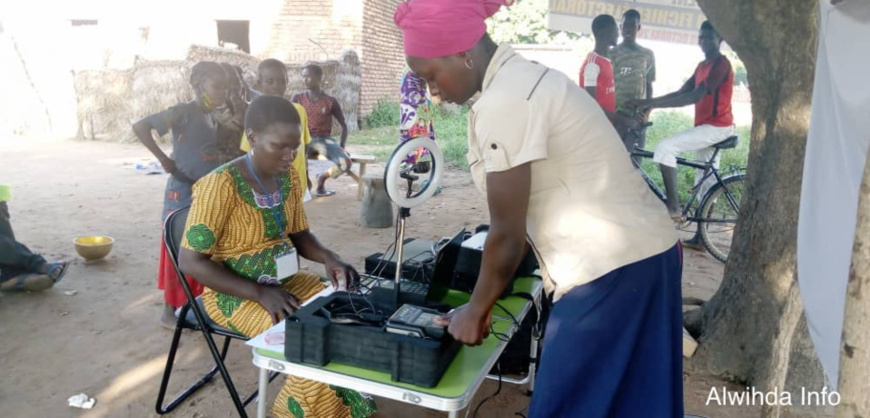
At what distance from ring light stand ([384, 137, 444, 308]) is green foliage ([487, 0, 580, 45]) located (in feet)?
88.2

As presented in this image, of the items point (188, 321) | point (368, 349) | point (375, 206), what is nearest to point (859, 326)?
point (368, 349)

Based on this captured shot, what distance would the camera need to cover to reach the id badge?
242 cm

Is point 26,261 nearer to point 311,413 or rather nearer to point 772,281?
point 311,413

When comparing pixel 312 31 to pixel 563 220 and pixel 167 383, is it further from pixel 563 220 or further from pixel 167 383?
pixel 563 220

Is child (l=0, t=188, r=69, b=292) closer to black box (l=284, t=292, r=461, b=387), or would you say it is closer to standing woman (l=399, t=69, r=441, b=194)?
black box (l=284, t=292, r=461, b=387)

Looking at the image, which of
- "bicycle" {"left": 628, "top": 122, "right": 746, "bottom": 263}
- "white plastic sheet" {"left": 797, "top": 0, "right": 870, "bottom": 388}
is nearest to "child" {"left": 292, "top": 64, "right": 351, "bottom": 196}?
"bicycle" {"left": 628, "top": 122, "right": 746, "bottom": 263}

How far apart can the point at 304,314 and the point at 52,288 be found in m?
3.52

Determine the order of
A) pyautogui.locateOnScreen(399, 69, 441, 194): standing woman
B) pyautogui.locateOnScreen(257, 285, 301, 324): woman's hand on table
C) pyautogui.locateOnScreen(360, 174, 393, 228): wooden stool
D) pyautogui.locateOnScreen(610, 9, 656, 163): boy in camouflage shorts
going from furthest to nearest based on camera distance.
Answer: pyautogui.locateOnScreen(399, 69, 441, 194): standing woman
pyautogui.locateOnScreen(610, 9, 656, 163): boy in camouflage shorts
pyautogui.locateOnScreen(360, 174, 393, 228): wooden stool
pyautogui.locateOnScreen(257, 285, 301, 324): woman's hand on table

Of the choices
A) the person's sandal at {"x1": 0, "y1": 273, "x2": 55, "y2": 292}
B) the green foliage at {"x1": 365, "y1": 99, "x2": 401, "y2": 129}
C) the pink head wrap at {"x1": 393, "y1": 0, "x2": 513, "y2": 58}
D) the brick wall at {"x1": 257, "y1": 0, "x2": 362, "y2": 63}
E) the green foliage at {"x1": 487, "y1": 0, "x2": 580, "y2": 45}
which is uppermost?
the green foliage at {"x1": 487, "y1": 0, "x2": 580, "y2": 45}

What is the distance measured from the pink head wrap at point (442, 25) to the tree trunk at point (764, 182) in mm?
1959

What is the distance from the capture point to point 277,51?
45.1 ft

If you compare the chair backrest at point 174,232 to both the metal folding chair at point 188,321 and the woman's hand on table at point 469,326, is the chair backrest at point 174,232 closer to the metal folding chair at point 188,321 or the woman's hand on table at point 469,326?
the metal folding chair at point 188,321

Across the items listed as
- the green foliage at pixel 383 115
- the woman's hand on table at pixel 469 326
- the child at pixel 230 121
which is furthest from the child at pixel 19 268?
the green foliage at pixel 383 115

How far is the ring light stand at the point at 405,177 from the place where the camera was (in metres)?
1.65
